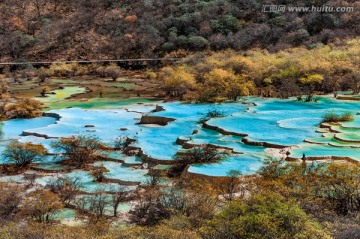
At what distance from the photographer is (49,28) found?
5447 centimetres

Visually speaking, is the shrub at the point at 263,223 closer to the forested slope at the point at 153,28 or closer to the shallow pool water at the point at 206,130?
the shallow pool water at the point at 206,130

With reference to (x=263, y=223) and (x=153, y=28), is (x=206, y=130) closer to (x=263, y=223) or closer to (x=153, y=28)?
(x=263, y=223)

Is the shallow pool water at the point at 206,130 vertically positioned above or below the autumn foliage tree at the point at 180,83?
below

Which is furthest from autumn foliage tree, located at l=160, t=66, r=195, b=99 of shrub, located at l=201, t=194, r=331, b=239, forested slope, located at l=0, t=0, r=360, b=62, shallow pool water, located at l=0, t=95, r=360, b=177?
shrub, located at l=201, t=194, r=331, b=239

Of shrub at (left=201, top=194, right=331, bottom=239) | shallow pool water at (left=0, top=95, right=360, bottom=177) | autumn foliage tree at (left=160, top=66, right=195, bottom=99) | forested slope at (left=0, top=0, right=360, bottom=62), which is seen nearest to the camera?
shrub at (left=201, top=194, right=331, bottom=239)

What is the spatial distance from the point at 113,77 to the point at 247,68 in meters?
14.1

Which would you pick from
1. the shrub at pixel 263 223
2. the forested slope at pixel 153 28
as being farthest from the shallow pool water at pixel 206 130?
the forested slope at pixel 153 28

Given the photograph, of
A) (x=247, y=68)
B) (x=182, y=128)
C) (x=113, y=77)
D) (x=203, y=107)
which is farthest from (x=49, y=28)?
(x=182, y=128)

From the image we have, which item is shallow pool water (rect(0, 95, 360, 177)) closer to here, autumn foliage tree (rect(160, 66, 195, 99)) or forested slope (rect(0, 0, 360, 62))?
autumn foliage tree (rect(160, 66, 195, 99))

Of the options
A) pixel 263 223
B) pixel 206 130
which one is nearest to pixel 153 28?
pixel 206 130

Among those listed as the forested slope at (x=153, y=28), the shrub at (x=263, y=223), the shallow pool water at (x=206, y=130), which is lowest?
the shallow pool water at (x=206, y=130)

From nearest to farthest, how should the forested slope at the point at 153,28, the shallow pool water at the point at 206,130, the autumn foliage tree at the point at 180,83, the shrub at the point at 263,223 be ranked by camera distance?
the shrub at the point at 263,223, the shallow pool water at the point at 206,130, the autumn foliage tree at the point at 180,83, the forested slope at the point at 153,28

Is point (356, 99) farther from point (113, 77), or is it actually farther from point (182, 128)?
point (113, 77)

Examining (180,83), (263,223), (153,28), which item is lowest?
(263,223)
